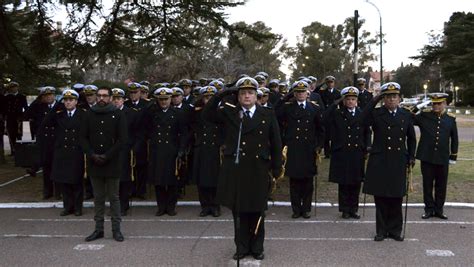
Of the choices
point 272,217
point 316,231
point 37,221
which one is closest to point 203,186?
point 272,217

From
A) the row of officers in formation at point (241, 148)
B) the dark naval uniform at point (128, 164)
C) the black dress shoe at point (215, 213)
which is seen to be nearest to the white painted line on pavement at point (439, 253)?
the row of officers in formation at point (241, 148)

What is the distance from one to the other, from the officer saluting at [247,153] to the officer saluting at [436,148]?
303cm

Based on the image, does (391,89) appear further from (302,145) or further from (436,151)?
(302,145)

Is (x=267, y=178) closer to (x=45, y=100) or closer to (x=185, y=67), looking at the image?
(x=45, y=100)

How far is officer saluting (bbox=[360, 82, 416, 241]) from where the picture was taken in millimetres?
6773

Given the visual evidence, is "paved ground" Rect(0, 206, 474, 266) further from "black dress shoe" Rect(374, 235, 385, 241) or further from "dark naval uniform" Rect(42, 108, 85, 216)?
"dark naval uniform" Rect(42, 108, 85, 216)

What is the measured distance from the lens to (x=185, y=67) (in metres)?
36.0

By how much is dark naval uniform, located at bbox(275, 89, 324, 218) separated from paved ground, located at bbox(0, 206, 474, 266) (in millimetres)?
363

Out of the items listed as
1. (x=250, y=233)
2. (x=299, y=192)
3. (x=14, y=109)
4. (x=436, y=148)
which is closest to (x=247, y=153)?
(x=250, y=233)

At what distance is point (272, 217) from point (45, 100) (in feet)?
15.7

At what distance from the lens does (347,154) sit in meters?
8.04

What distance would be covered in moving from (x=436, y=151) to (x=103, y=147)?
466cm

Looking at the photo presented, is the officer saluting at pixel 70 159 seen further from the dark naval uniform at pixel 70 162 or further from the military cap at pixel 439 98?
the military cap at pixel 439 98

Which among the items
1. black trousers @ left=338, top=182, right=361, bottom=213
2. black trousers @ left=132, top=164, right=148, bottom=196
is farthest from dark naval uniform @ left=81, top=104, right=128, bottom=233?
black trousers @ left=338, top=182, right=361, bottom=213
